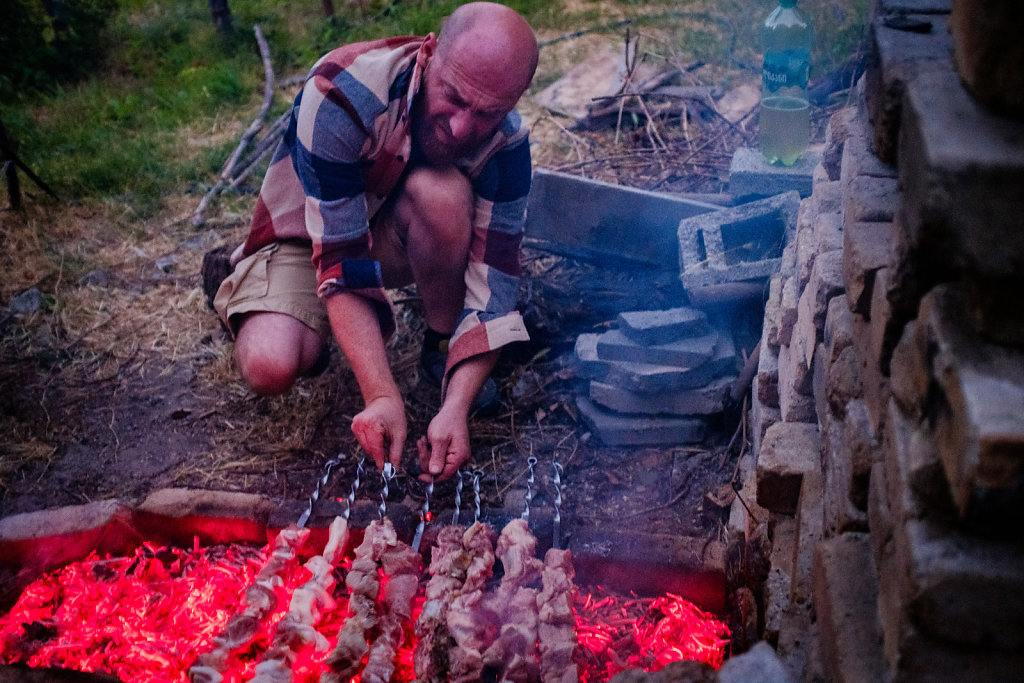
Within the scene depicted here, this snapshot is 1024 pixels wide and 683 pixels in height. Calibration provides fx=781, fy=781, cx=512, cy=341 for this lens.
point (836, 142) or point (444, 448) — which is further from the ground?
point (836, 142)

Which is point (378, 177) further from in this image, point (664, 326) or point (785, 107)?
point (785, 107)

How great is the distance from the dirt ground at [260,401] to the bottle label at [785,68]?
2.86 feet

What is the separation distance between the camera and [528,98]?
6590 mm

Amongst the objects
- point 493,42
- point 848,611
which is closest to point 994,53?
point 848,611

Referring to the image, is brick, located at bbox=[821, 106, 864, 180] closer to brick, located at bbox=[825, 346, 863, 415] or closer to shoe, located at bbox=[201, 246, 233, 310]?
Answer: brick, located at bbox=[825, 346, 863, 415]

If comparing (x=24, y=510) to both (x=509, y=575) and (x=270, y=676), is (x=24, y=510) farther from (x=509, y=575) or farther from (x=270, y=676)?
(x=509, y=575)

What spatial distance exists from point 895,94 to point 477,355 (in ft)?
5.72

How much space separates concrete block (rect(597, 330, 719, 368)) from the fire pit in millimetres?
1003

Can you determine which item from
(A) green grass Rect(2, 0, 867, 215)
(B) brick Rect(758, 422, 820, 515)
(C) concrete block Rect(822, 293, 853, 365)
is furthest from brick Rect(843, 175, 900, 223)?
(A) green grass Rect(2, 0, 867, 215)

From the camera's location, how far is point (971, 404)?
41.8 inches

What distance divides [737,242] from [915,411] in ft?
7.35

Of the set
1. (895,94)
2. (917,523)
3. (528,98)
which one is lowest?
(528,98)

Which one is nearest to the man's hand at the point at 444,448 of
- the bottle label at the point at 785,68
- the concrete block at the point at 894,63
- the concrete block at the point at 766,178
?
the concrete block at the point at 894,63

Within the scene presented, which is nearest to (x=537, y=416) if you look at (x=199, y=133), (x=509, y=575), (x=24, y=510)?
(x=509, y=575)
